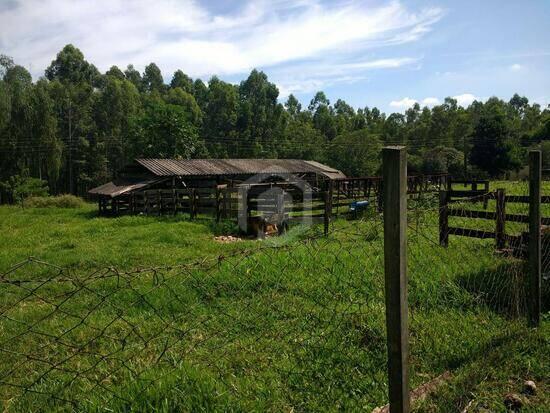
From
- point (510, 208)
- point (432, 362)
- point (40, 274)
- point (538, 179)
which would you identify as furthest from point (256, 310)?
point (510, 208)

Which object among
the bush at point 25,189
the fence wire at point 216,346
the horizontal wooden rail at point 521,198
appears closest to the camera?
the fence wire at point 216,346

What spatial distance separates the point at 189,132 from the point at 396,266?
42995mm

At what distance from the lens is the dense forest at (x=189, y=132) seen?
145ft

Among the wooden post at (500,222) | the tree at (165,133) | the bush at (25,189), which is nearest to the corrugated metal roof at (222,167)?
the tree at (165,133)

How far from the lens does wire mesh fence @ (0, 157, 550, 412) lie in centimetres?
338

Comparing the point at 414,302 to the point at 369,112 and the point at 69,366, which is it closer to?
the point at 69,366

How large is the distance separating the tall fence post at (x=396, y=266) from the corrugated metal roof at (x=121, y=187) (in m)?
22.2

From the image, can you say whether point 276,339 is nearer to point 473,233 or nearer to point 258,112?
point 473,233

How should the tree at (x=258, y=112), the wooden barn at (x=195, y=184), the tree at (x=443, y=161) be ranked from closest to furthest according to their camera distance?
the wooden barn at (x=195, y=184), the tree at (x=443, y=161), the tree at (x=258, y=112)

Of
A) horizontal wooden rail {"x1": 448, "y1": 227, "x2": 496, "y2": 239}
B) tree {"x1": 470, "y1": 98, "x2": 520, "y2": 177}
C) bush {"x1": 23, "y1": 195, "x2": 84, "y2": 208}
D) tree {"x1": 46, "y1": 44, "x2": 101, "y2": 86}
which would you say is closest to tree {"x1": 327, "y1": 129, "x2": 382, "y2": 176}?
tree {"x1": 470, "y1": 98, "x2": 520, "y2": 177}

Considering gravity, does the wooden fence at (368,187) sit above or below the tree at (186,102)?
below

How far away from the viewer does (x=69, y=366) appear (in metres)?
4.57

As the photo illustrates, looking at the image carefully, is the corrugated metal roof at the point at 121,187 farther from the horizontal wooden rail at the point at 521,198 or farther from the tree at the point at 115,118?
the tree at the point at 115,118

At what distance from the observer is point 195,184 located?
2880 cm
